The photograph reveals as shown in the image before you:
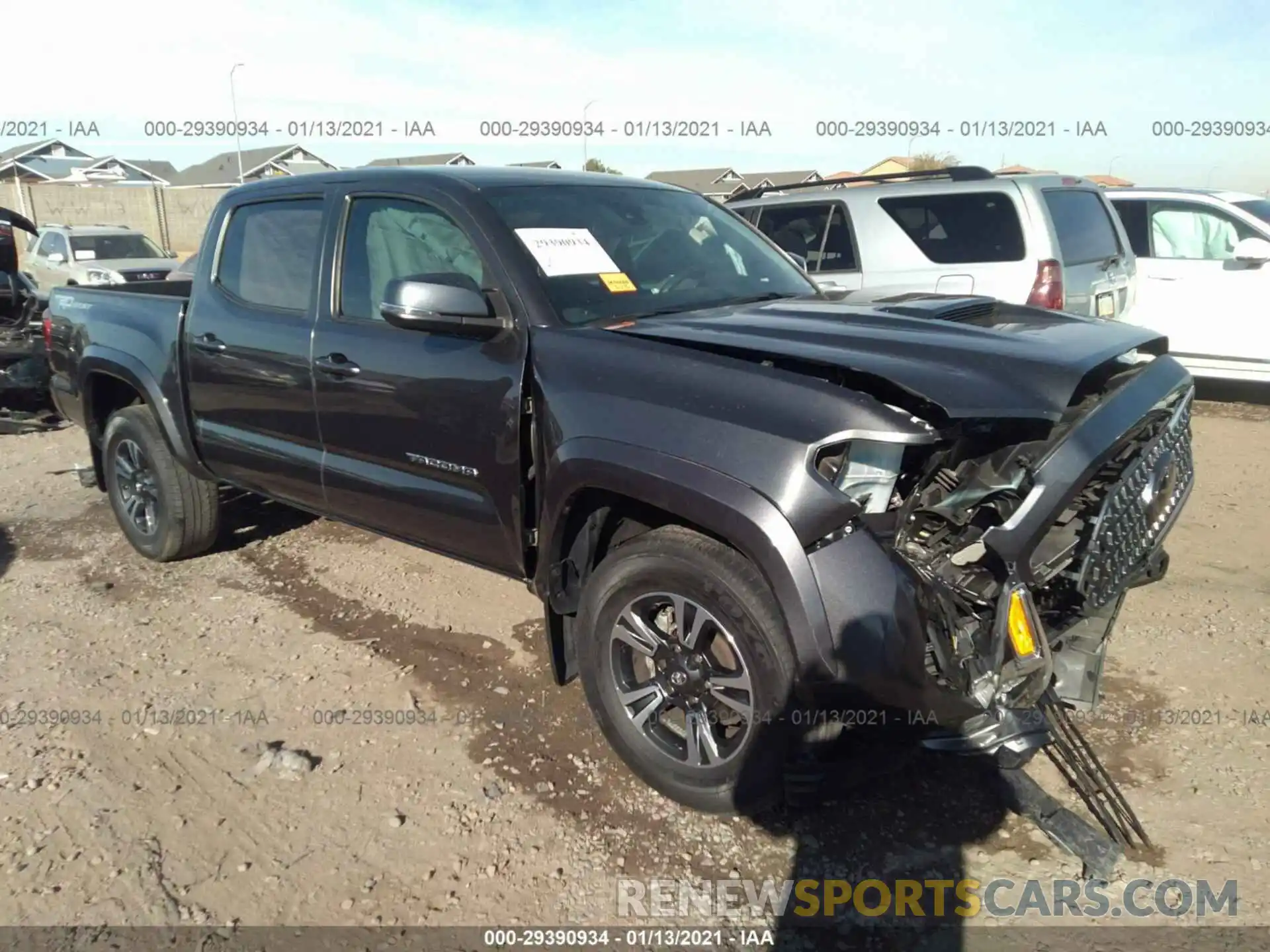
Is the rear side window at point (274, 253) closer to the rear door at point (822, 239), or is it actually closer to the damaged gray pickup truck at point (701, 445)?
the damaged gray pickup truck at point (701, 445)

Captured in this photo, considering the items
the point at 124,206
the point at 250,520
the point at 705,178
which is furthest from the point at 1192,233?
the point at 705,178

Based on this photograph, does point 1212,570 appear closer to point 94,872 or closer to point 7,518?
point 94,872

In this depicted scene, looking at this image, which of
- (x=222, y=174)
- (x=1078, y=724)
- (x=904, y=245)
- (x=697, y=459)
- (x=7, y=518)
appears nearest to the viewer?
(x=697, y=459)

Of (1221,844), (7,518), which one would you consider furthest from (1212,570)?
(7,518)

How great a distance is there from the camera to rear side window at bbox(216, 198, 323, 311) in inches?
151

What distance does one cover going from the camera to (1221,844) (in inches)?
106

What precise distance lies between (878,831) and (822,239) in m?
5.35

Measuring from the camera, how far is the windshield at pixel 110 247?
1622cm

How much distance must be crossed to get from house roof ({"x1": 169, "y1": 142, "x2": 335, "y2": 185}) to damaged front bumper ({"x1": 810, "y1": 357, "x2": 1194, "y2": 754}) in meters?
45.9

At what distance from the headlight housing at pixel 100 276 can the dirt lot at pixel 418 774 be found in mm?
12467

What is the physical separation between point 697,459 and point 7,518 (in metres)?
5.34

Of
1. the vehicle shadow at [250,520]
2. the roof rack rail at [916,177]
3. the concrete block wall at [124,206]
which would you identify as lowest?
the vehicle shadow at [250,520]

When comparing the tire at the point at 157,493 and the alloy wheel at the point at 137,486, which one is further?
the alloy wheel at the point at 137,486

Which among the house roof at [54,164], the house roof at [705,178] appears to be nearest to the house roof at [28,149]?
the house roof at [54,164]
